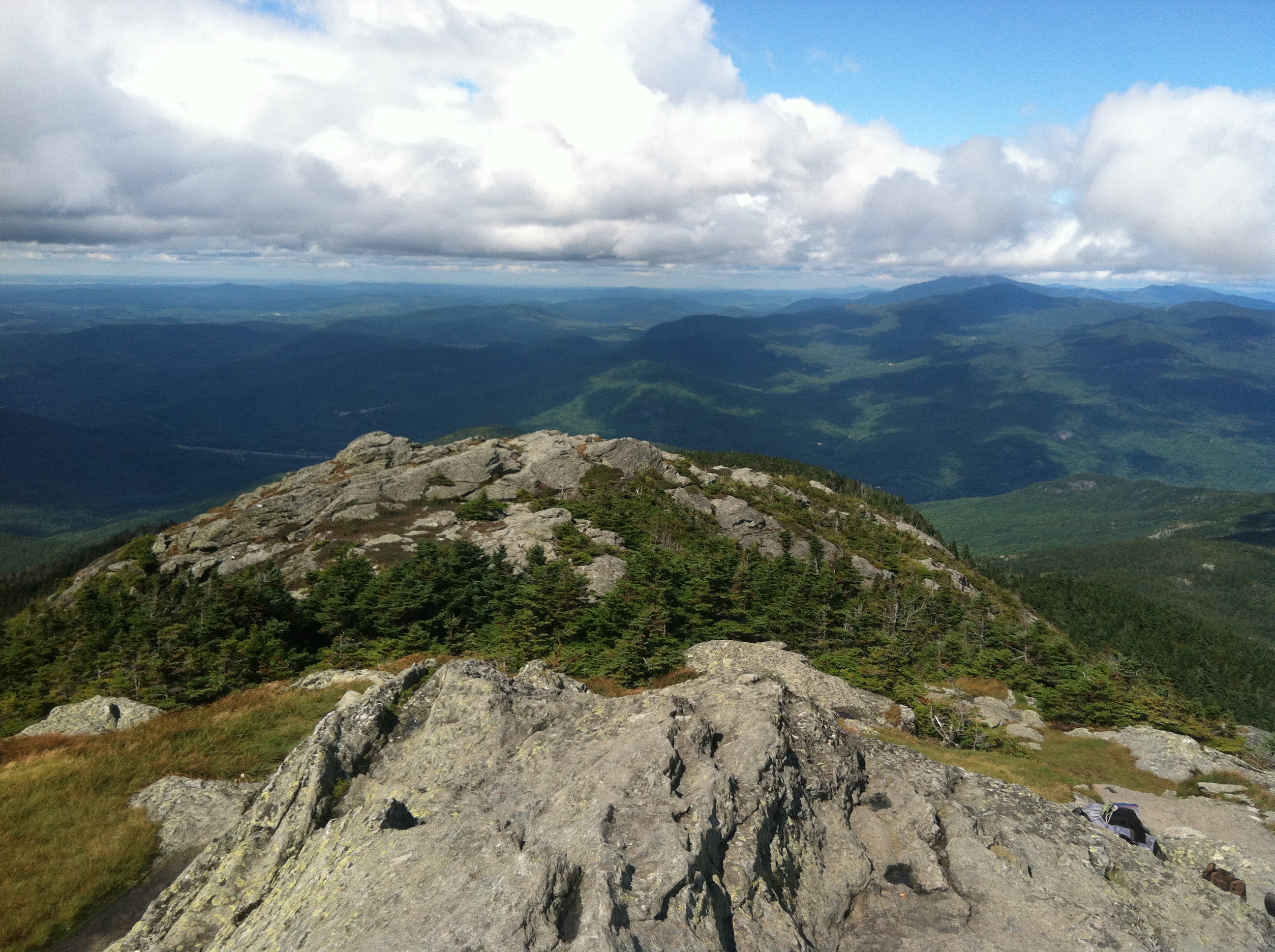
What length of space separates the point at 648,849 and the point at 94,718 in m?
28.9

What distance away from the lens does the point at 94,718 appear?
2650cm

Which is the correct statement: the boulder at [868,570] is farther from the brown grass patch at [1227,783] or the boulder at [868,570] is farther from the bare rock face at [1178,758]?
the brown grass patch at [1227,783]

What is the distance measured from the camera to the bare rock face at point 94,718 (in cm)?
2577

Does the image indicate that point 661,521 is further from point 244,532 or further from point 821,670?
point 244,532

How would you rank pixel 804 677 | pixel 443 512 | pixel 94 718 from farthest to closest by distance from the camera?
pixel 443 512 → pixel 804 677 → pixel 94 718

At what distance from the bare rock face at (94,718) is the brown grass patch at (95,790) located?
108 centimetres

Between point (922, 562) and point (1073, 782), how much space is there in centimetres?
10204

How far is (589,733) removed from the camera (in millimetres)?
17328

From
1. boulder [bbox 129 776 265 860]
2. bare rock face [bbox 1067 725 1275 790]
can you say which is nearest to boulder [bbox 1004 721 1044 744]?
bare rock face [bbox 1067 725 1275 790]

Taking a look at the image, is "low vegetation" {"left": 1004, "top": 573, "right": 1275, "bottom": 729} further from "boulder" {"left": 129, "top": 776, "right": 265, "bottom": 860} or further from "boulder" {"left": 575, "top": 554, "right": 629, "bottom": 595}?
"boulder" {"left": 129, "top": 776, "right": 265, "bottom": 860}

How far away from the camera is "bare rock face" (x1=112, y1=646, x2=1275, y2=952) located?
11109 millimetres

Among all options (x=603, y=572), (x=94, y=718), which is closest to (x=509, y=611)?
(x=603, y=572)

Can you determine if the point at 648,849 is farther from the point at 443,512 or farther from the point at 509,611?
the point at 443,512

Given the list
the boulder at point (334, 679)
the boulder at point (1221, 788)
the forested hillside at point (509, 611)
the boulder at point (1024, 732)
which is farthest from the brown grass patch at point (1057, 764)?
the boulder at point (334, 679)
